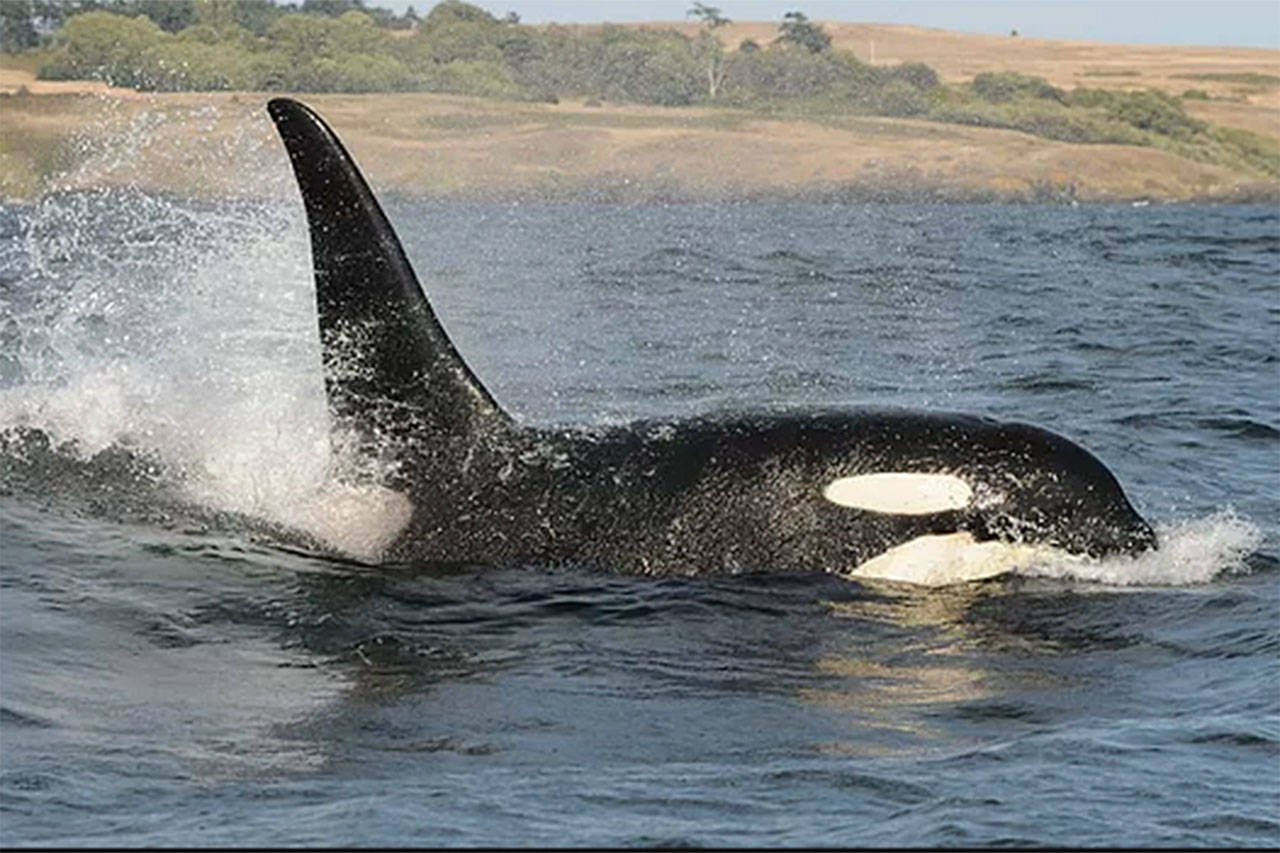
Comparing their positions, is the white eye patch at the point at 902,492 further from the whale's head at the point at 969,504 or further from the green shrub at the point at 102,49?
the green shrub at the point at 102,49

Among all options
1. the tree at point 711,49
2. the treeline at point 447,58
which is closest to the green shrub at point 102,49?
the treeline at point 447,58

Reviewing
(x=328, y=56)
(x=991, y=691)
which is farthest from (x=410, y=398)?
(x=328, y=56)

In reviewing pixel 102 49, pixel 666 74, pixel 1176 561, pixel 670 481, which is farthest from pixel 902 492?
pixel 666 74

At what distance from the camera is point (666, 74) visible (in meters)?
150

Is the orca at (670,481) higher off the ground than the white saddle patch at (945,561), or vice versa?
the orca at (670,481)

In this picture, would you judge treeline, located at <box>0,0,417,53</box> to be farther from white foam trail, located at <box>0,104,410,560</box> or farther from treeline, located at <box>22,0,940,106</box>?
white foam trail, located at <box>0,104,410,560</box>

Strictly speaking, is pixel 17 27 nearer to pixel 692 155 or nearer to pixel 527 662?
pixel 692 155

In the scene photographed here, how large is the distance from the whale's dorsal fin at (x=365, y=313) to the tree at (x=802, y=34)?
151213mm

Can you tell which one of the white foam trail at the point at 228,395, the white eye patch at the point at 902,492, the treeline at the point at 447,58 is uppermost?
the white eye patch at the point at 902,492

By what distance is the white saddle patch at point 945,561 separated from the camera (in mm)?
10922

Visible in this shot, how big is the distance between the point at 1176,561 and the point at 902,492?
1.46m

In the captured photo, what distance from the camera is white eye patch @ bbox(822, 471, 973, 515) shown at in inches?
428

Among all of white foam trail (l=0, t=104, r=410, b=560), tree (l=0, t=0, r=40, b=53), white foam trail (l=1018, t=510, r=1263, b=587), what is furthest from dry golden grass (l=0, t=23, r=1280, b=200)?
white foam trail (l=1018, t=510, r=1263, b=587)

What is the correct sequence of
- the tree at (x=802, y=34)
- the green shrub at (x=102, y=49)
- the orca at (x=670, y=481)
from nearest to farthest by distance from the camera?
the orca at (x=670, y=481), the green shrub at (x=102, y=49), the tree at (x=802, y=34)
